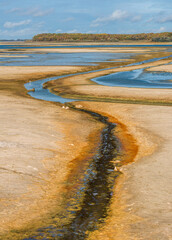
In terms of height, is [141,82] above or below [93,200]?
above

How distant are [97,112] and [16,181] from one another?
14.3 m

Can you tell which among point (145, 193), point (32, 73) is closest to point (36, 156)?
point (145, 193)

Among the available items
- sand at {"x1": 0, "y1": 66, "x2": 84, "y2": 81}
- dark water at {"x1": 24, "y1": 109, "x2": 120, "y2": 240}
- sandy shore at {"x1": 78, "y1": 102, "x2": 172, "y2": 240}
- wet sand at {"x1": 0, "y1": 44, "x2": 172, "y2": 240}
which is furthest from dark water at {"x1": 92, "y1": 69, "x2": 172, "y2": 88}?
dark water at {"x1": 24, "y1": 109, "x2": 120, "y2": 240}

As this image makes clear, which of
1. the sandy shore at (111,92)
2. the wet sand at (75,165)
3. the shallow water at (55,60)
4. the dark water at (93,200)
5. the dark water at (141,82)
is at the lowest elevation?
the dark water at (93,200)

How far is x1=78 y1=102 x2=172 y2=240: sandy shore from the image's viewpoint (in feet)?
26.9

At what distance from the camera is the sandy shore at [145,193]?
8211mm

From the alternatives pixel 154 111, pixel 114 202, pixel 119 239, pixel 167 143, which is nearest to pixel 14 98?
pixel 154 111

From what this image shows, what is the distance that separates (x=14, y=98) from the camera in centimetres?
2836

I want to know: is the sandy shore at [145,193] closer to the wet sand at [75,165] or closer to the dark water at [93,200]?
the wet sand at [75,165]

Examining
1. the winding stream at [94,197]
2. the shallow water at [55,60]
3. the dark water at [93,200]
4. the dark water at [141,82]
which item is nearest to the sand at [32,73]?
the dark water at [141,82]

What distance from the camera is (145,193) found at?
1041cm

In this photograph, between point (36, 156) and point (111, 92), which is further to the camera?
point (111, 92)

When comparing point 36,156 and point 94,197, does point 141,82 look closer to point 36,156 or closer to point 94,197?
point 36,156

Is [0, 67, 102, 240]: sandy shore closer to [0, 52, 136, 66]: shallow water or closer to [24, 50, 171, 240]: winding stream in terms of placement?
[24, 50, 171, 240]: winding stream
